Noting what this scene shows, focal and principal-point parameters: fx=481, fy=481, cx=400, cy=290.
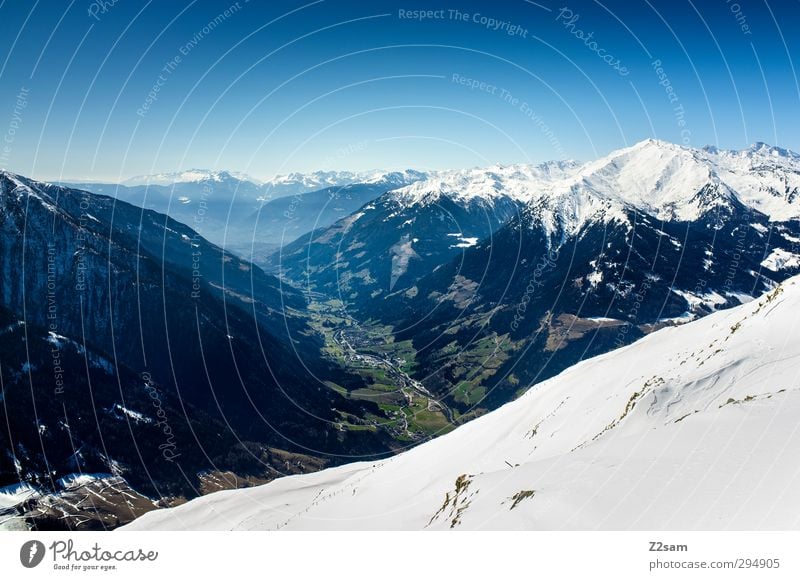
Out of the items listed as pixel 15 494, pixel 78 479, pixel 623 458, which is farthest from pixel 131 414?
pixel 623 458

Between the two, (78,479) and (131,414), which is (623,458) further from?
(131,414)

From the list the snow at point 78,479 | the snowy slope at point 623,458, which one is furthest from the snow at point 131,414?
the snowy slope at point 623,458

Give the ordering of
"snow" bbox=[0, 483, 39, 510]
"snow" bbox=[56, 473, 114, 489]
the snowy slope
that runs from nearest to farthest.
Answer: the snowy slope
"snow" bbox=[0, 483, 39, 510]
"snow" bbox=[56, 473, 114, 489]

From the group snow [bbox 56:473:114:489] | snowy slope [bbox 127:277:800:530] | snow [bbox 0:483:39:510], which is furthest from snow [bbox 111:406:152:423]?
snowy slope [bbox 127:277:800:530]

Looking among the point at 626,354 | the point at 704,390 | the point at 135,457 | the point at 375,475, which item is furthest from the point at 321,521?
the point at 135,457

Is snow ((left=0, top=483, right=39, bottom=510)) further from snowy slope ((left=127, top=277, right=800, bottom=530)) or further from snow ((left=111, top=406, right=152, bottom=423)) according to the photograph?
snowy slope ((left=127, top=277, right=800, bottom=530))

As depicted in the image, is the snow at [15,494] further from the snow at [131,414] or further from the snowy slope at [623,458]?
the snowy slope at [623,458]

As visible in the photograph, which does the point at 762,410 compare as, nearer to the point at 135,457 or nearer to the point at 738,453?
the point at 738,453

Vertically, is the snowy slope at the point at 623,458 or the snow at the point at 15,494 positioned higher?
the snowy slope at the point at 623,458
